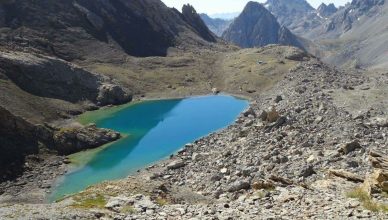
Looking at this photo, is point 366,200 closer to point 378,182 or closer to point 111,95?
point 378,182

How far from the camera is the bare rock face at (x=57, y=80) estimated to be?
5276 inches

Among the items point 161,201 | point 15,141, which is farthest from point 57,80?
point 161,201

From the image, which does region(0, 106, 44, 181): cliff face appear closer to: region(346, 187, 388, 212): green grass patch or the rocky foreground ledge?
the rocky foreground ledge

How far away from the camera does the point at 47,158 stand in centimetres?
8581

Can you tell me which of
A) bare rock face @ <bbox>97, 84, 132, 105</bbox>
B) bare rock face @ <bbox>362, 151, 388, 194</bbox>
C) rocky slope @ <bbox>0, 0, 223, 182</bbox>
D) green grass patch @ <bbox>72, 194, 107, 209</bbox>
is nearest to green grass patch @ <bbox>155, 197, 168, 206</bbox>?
green grass patch @ <bbox>72, 194, 107, 209</bbox>

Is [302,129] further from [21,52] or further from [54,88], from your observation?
[21,52]

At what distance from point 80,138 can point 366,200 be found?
230ft

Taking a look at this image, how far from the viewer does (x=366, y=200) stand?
34406 mm

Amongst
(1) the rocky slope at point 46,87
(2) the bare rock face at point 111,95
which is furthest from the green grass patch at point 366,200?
(2) the bare rock face at point 111,95

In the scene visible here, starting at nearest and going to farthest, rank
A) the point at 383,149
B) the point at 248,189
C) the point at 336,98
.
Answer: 1. the point at 248,189
2. the point at 383,149
3. the point at 336,98

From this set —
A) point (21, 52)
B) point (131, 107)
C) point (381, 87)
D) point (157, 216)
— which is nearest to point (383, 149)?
point (157, 216)

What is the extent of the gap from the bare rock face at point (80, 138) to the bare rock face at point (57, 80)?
126 ft

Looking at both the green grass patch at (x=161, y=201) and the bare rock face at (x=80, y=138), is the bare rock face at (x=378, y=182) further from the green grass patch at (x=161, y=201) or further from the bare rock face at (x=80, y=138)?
the bare rock face at (x=80, y=138)

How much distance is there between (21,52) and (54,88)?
70.4 feet
